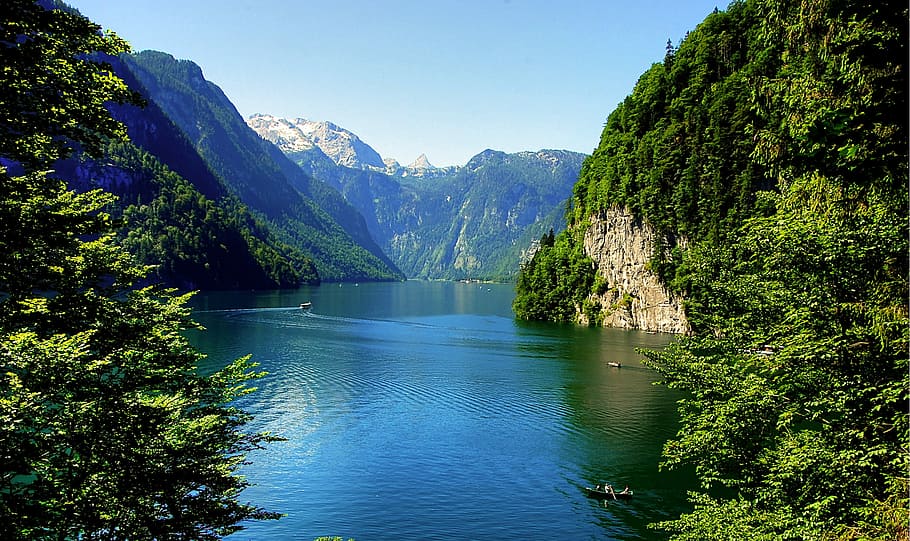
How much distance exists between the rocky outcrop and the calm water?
15287mm

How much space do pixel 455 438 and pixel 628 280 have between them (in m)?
75.4

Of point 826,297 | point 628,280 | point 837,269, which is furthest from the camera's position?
point 628,280

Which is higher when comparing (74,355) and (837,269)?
Result: (837,269)

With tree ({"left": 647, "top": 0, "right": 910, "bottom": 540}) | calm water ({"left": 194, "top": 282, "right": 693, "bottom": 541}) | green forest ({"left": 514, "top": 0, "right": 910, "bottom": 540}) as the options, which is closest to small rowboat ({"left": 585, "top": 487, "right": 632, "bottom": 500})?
calm water ({"left": 194, "top": 282, "right": 693, "bottom": 541})

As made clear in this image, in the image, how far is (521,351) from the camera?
83.9 metres

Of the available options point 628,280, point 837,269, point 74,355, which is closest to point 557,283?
point 628,280

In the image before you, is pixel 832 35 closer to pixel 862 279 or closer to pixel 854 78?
pixel 854 78

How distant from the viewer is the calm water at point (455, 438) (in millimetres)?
30312

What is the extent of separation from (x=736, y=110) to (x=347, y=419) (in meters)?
80.5

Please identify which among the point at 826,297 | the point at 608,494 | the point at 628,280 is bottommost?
the point at 608,494

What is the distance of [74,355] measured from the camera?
11.7 metres

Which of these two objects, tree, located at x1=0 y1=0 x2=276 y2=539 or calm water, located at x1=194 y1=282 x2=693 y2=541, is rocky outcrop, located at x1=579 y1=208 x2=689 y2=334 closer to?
calm water, located at x1=194 y1=282 x2=693 y2=541

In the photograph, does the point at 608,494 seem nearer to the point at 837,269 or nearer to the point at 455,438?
the point at 455,438

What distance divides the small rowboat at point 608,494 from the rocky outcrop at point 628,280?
231 ft
